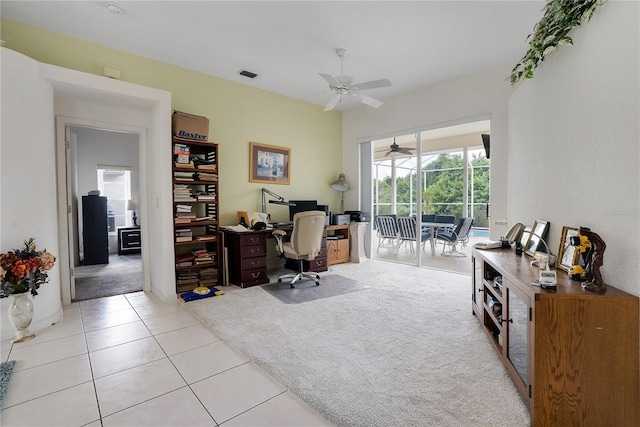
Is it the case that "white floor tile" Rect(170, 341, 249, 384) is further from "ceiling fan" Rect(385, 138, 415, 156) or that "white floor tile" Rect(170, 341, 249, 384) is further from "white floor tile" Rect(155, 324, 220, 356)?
"ceiling fan" Rect(385, 138, 415, 156)

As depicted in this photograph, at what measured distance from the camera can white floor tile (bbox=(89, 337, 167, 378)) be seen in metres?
2.06

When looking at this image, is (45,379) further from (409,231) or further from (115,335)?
(409,231)

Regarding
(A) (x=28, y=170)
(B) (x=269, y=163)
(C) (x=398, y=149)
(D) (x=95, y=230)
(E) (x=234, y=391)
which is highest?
(C) (x=398, y=149)

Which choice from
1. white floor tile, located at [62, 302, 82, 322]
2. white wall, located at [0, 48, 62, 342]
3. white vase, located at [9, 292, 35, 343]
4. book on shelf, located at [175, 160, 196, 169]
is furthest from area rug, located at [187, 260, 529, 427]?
book on shelf, located at [175, 160, 196, 169]

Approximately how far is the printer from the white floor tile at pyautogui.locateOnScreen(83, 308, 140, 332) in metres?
3.82

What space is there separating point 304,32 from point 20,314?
374cm

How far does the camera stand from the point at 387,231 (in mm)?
6012

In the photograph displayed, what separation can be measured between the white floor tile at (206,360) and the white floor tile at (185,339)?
0.08m

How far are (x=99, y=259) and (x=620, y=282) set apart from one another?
23.4ft

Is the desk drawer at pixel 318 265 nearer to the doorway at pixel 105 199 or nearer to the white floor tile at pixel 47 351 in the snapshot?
the doorway at pixel 105 199

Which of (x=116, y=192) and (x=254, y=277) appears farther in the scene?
(x=116, y=192)

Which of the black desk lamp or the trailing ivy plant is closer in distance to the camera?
the trailing ivy plant

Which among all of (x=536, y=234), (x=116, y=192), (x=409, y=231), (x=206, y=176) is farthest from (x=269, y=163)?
(x=116, y=192)

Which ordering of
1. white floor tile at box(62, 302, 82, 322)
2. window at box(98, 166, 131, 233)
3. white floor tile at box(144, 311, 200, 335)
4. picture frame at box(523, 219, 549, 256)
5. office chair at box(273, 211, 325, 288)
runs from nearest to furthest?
picture frame at box(523, 219, 549, 256) → white floor tile at box(144, 311, 200, 335) → white floor tile at box(62, 302, 82, 322) → office chair at box(273, 211, 325, 288) → window at box(98, 166, 131, 233)
